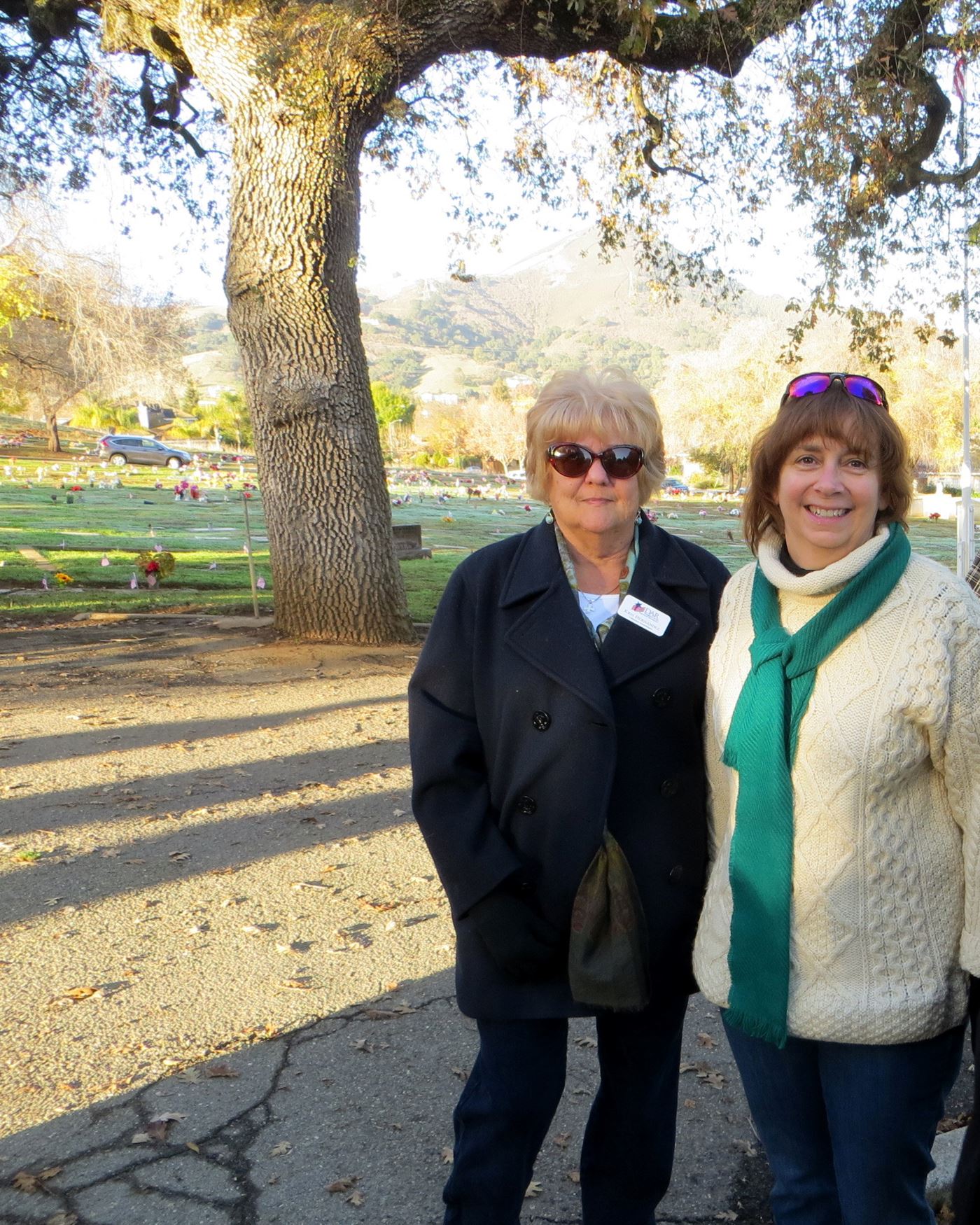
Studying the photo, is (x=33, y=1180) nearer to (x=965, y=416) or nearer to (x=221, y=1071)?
(x=221, y=1071)

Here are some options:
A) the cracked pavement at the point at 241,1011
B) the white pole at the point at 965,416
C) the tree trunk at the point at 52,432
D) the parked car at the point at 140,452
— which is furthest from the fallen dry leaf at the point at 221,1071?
the parked car at the point at 140,452

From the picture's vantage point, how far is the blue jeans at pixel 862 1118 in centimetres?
183

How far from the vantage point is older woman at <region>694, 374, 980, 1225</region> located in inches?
Answer: 70.9

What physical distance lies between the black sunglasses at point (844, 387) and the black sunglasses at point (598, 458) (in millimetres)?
325

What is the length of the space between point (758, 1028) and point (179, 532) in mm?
24008

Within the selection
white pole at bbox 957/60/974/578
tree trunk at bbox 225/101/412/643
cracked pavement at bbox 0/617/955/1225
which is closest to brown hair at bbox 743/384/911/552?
cracked pavement at bbox 0/617/955/1225

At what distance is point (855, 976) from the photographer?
184cm

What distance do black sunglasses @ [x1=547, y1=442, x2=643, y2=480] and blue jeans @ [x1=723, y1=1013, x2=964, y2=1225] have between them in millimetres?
1139

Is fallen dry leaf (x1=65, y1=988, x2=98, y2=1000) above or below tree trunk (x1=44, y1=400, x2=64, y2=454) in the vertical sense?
below

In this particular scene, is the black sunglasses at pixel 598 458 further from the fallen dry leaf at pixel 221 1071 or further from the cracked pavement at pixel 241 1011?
the fallen dry leaf at pixel 221 1071

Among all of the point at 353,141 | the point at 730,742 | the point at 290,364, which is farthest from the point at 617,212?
the point at 730,742

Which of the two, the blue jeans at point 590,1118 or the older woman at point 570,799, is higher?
the older woman at point 570,799

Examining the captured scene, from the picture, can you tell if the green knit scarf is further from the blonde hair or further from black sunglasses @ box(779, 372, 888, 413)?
the blonde hair

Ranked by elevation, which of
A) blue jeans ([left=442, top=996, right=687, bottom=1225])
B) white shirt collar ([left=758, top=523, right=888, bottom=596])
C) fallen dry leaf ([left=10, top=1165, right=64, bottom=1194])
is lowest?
fallen dry leaf ([left=10, top=1165, right=64, bottom=1194])
